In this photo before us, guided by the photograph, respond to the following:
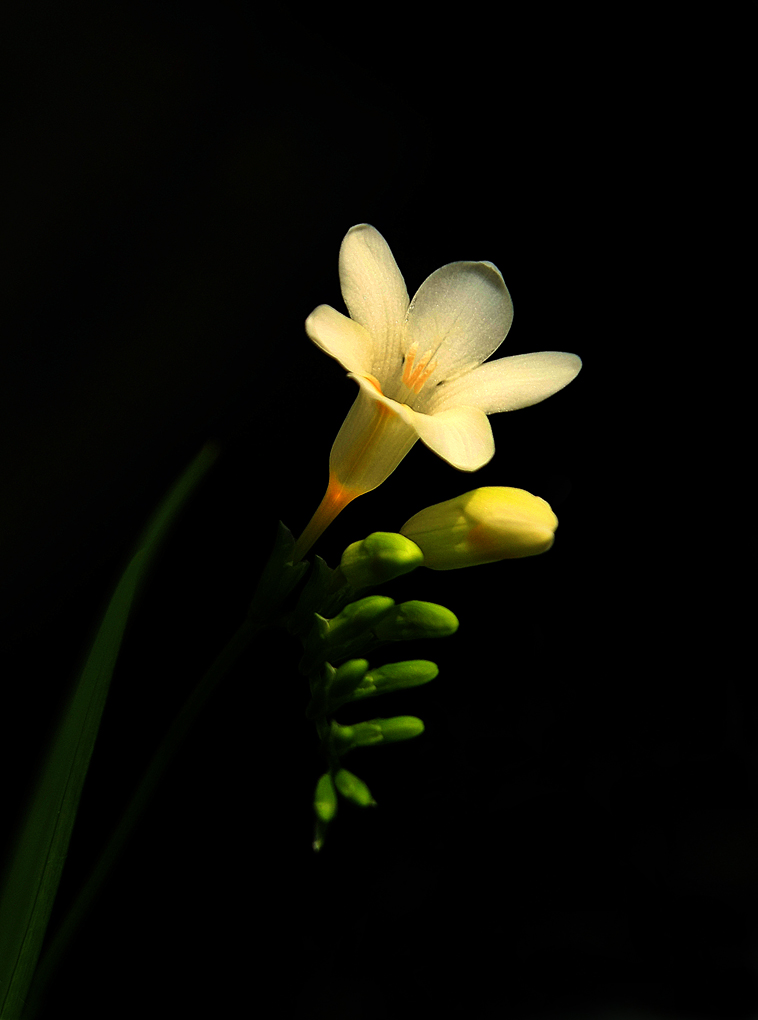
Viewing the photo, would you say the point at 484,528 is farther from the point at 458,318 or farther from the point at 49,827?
the point at 49,827

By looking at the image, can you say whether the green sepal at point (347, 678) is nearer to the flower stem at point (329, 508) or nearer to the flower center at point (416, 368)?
the flower stem at point (329, 508)

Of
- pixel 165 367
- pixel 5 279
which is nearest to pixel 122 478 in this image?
pixel 165 367

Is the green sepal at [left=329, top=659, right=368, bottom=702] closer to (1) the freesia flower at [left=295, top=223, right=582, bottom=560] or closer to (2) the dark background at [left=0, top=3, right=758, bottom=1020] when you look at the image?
(1) the freesia flower at [left=295, top=223, right=582, bottom=560]

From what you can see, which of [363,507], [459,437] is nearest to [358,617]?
[459,437]

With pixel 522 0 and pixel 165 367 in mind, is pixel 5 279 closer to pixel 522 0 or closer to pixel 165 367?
pixel 165 367

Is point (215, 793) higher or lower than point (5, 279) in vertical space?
lower

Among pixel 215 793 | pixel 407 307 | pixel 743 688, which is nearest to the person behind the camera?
pixel 407 307
